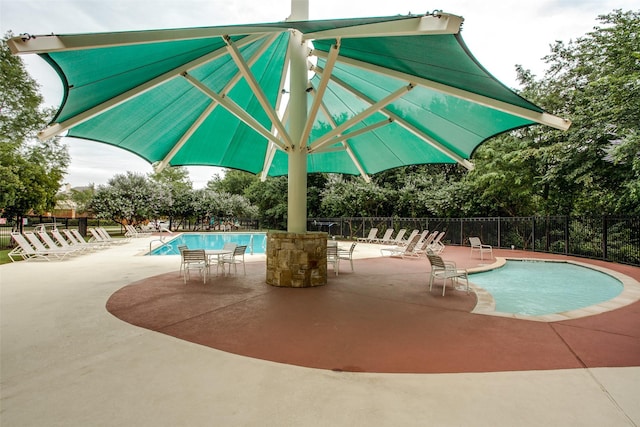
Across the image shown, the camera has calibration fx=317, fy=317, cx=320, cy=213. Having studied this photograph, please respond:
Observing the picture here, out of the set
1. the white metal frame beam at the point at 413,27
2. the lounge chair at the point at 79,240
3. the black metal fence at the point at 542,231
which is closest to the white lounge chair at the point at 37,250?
the lounge chair at the point at 79,240

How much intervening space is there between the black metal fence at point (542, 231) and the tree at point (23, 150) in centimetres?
1863

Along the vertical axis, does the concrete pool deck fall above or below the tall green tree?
below

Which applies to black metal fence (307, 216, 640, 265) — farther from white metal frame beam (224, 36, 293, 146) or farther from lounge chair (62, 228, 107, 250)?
lounge chair (62, 228, 107, 250)

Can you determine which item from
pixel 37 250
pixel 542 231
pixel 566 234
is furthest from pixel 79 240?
pixel 542 231

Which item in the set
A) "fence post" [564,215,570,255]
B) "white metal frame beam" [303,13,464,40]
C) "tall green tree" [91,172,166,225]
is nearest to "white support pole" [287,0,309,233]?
"white metal frame beam" [303,13,464,40]

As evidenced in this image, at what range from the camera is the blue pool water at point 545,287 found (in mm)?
6949

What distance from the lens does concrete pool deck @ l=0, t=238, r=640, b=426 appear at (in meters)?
2.47

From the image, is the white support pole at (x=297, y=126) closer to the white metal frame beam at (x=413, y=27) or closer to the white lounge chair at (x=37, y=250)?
the white metal frame beam at (x=413, y=27)

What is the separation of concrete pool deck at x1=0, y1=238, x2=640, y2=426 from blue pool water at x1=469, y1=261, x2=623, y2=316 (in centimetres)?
164

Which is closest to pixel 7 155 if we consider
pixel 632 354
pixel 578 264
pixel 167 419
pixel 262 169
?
pixel 262 169

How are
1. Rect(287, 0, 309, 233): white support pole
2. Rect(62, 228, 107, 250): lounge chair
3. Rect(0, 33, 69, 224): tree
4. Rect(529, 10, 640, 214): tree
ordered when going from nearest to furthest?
1. Rect(287, 0, 309, 233): white support pole
2. Rect(529, 10, 640, 214): tree
3. Rect(62, 228, 107, 250): lounge chair
4. Rect(0, 33, 69, 224): tree

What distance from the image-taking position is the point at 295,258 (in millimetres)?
7258

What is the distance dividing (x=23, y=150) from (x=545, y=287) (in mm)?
34000

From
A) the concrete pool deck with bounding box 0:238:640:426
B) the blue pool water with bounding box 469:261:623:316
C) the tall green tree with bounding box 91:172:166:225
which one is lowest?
the blue pool water with bounding box 469:261:623:316
